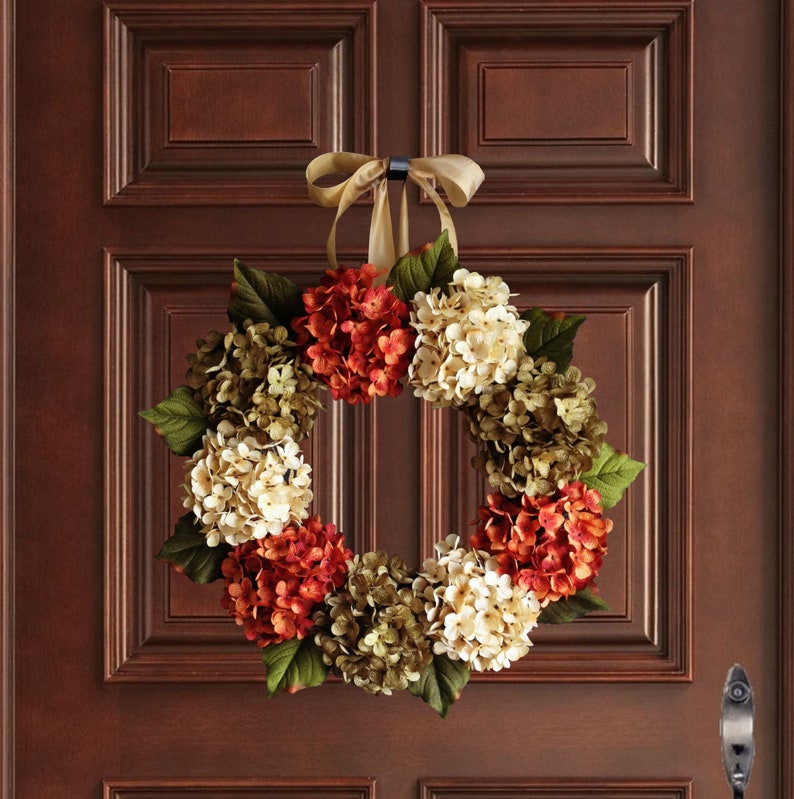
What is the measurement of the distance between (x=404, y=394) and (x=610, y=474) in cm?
Answer: 31

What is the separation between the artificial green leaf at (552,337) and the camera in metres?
0.81

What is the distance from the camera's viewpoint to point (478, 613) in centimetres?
80

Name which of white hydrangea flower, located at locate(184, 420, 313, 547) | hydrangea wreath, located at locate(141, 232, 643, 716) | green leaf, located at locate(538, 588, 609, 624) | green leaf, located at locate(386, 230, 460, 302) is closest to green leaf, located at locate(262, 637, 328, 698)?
hydrangea wreath, located at locate(141, 232, 643, 716)

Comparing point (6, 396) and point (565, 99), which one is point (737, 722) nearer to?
point (565, 99)

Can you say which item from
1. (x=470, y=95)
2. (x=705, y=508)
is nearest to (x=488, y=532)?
(x=705, y=508)

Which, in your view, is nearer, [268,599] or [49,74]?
[268,599]

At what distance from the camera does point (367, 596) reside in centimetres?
81

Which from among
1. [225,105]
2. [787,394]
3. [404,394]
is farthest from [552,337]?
[225,105]

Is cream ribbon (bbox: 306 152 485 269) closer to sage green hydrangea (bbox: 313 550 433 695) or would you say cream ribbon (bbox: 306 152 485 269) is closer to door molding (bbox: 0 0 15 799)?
sage green hydrangea (bbox: 313 550 433 695)

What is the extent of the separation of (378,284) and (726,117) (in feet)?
1.72

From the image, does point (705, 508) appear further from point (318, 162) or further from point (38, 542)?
point (38, 542)

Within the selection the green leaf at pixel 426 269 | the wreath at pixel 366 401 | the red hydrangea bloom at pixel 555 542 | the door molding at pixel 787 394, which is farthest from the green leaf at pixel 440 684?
the door molding at pixel 787 394

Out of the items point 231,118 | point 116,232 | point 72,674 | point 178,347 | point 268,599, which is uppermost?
point 231,118

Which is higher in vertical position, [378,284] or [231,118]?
[231,118]
